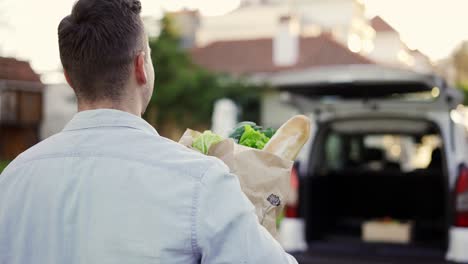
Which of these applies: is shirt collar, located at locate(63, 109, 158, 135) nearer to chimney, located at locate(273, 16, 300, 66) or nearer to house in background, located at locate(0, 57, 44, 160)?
house in background, located at locate(0, 57, 44, 160)

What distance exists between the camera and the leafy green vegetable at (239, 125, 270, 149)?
2.06 metres

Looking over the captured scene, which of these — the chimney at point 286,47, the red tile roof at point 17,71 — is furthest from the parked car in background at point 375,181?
the chimney at point 286,47

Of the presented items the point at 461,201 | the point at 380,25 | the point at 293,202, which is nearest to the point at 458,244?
the point at 461,201

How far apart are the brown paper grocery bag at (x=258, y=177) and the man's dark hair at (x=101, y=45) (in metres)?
0.35

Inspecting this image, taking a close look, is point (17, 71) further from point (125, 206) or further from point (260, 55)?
point (125, 206)

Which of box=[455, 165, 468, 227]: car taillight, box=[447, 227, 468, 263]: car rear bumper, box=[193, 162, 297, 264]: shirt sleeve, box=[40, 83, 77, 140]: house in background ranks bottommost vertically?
box=[40, 83, 77, 140]: house in background

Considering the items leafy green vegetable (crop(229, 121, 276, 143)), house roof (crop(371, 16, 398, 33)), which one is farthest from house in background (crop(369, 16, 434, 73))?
leafy green vegetable (crop(229, 121, 276, 143))

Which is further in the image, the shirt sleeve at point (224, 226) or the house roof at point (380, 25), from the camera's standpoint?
the house roof at point (380, 25)

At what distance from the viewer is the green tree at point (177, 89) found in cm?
2961

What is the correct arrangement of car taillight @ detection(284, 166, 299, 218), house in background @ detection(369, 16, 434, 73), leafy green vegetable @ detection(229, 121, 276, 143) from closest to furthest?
leafy green vegetable @ detection(229, 121, 276, 143) → car taillight @ detection(284, 166, 299, 218) → house in background @ detection(369, 16, 434, 73)

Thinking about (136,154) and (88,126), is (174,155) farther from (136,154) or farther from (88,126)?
(88,126)

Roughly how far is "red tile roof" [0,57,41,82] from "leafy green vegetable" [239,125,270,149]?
37.0 meters

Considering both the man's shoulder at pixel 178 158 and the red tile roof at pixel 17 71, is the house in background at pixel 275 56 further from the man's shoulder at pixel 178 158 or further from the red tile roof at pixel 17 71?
the man's shoulder at pixel 178 158

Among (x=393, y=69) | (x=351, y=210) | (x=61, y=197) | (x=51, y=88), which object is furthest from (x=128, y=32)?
(x=51, y=88)
